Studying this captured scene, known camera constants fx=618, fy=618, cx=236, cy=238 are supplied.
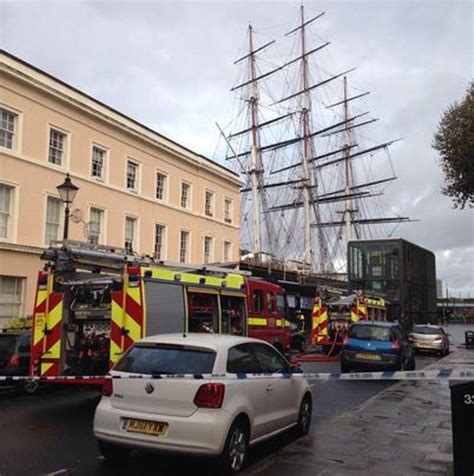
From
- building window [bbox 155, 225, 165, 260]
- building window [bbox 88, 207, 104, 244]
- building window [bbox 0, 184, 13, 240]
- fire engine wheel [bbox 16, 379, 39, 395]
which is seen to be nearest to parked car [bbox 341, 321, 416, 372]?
fire engine wheel [bbox 16, 379, 39, 395]

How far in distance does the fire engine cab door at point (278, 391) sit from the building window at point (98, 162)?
2195 centimetres

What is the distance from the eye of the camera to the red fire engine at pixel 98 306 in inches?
440

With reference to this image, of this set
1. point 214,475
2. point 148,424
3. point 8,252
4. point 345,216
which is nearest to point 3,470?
point 148,424

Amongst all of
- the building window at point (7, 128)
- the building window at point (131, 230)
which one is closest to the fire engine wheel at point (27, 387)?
the building window at point (7, 128)

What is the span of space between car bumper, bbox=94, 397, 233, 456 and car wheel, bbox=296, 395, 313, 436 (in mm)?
2441

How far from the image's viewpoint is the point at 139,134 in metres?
31.6

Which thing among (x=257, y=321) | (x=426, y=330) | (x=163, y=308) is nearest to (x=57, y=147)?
(x=257, y=321)

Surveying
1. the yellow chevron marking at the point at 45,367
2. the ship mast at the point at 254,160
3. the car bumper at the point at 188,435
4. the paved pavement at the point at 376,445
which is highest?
the ship mast at the point at 254,160

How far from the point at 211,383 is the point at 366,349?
436 inches

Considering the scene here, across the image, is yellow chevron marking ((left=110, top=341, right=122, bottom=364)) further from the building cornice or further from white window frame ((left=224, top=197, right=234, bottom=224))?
white window frame ((left=224, top=197, right=234, bottom=224))

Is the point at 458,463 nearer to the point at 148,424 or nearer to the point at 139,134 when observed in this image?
the point at 148,424

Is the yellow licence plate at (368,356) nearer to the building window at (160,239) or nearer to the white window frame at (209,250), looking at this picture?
the building window at (160,239)

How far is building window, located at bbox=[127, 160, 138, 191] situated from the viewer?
31.5 meters

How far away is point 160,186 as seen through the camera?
113ft
